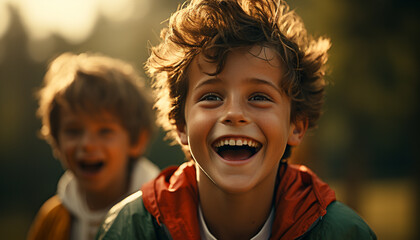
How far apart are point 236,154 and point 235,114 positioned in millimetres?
342

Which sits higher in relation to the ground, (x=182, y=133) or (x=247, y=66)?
(x=247, y=66)

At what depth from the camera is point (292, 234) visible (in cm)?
233

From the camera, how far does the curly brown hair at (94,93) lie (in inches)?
142

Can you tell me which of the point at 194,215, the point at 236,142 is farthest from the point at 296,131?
the point at 194,215

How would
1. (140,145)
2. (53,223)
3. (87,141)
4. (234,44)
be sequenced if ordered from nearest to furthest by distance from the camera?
1. (234,44)
2. (87,141)
3. (53,223)
4. (140,145)

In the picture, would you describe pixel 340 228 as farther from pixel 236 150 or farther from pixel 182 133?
pixel 182 133

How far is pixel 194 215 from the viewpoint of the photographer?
97.1 inches

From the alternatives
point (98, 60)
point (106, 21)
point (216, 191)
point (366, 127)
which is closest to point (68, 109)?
point (98, 60)

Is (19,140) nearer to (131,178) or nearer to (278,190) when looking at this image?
(131,178)

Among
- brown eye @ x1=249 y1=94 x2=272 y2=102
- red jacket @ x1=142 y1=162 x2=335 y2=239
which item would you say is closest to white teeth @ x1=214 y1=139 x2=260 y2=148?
brown eye @ x1=249 y1=94 x2=272 y2=102

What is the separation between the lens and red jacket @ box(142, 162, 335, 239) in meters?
2.37

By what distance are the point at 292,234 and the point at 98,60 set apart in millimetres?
2630

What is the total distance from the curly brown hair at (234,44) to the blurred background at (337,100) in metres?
0.28

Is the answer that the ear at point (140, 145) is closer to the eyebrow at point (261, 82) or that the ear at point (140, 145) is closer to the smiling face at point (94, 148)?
the smiling face at point (94, 148)
